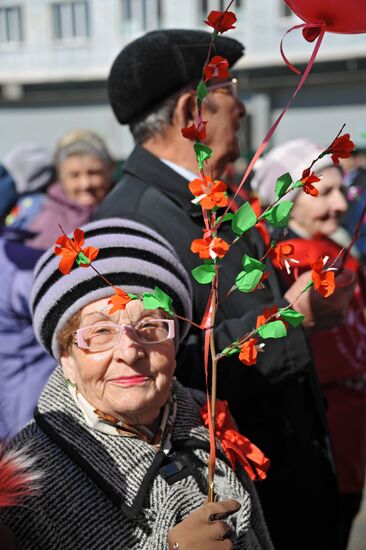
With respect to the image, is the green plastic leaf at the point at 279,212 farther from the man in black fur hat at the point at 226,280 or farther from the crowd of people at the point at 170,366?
the man in black fur hat at the point at 226,280

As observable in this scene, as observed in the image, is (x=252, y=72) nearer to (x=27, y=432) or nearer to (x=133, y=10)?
(x=133, y=10)

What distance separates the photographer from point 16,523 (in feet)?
4.59

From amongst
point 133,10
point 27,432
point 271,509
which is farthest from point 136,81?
point 133,10

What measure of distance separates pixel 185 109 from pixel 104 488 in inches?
44.4

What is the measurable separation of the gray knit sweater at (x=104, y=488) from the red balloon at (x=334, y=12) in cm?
88

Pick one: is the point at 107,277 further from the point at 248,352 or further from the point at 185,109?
the point at 185,109

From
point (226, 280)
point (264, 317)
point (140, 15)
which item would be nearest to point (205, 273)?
point (264, 317)

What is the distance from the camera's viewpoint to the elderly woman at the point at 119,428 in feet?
4.68

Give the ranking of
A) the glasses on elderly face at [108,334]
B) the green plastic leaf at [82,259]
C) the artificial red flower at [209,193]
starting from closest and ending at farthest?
1. the artificial red flower at [209,193]
2. the green plastic leaf at [82,259]
3. the glasses on elderly face at [108,334]

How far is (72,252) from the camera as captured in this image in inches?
54.7

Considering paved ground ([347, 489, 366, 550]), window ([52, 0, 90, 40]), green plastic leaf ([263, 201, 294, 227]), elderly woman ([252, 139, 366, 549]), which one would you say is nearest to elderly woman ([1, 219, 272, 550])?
green plastic leaf ([263, 201, 294, 227])

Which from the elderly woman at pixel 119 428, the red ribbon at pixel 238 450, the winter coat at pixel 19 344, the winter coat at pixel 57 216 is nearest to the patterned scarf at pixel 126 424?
the elderly woman at pixel 119 428

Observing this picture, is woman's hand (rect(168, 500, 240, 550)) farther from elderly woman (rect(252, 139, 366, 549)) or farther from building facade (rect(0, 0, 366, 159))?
building facade (rect(0, 0, 366, 159))

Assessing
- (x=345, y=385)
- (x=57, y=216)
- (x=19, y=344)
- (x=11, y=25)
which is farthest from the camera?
(x=11, y=25)
